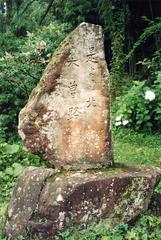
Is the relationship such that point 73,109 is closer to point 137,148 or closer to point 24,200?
point 24,200

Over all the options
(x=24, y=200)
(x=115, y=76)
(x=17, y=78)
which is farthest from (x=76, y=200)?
(x=115, y=76)

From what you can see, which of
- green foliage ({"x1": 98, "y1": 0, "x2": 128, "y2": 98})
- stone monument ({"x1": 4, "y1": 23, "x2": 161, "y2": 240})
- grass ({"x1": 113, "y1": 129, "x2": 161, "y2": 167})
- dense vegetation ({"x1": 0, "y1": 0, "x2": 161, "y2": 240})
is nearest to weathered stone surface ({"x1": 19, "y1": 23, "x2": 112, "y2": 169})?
stone monument ({"x1": 4, "y1": 23, "x2": 161, "y2": 240})

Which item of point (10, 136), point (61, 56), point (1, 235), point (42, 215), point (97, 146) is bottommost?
point (10, 136)

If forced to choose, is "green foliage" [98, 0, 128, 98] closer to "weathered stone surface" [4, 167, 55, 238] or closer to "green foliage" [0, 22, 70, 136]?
"green foliage" [0, 22, 70, 136]

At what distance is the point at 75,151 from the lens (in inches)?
179

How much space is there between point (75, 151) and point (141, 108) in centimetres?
469

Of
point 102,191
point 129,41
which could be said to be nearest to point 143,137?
point 129,41

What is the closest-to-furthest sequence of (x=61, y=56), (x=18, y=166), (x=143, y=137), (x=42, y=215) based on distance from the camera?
(x=42, y=215)
(x=61, y=56)
(x=18, y=166)
(x=143, y=137)

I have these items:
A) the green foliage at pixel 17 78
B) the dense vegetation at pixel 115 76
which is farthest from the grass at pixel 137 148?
the green foliage at pixel 17 78

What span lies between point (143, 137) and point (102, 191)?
4.72m

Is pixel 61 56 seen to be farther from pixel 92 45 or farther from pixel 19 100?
pixel 19 100

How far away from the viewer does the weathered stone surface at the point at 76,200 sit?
4156 millimetres

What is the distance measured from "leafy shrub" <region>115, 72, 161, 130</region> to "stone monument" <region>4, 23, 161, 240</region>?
4.38 metres

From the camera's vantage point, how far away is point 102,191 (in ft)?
14.0
